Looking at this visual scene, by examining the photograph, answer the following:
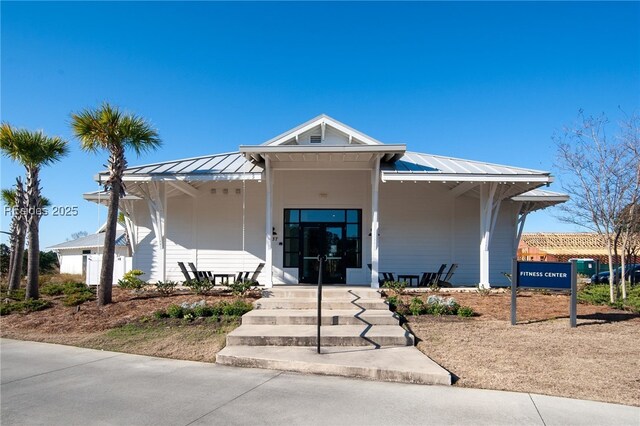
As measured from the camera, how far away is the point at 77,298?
12195 mm

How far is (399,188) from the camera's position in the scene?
15.8 m

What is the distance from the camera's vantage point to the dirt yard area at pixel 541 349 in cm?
602

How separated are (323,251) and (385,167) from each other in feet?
11.7

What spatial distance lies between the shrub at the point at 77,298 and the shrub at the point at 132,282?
3.49 ft

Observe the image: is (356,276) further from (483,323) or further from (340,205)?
(483,323)

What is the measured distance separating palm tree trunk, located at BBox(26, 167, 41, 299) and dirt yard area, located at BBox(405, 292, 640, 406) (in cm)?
1072

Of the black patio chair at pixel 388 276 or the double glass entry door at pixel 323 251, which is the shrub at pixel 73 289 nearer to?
the double glass entry door at pixel 323 251

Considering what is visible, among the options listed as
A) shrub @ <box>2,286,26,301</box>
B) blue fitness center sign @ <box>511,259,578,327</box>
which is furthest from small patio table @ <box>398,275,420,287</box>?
shrub @ <box>2,286,26,301</box>

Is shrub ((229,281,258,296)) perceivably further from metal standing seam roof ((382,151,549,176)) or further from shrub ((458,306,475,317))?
shrub ((458,306,475,317))

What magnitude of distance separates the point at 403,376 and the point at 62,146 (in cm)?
1290

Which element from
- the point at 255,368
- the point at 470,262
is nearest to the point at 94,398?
the point at 255,368

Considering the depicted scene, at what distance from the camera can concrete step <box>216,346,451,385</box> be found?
20.5 feet

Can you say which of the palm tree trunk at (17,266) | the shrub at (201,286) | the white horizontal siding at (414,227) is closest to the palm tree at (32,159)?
the palm tree trunk at (17,266)

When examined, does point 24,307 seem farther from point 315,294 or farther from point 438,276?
point 438,276
